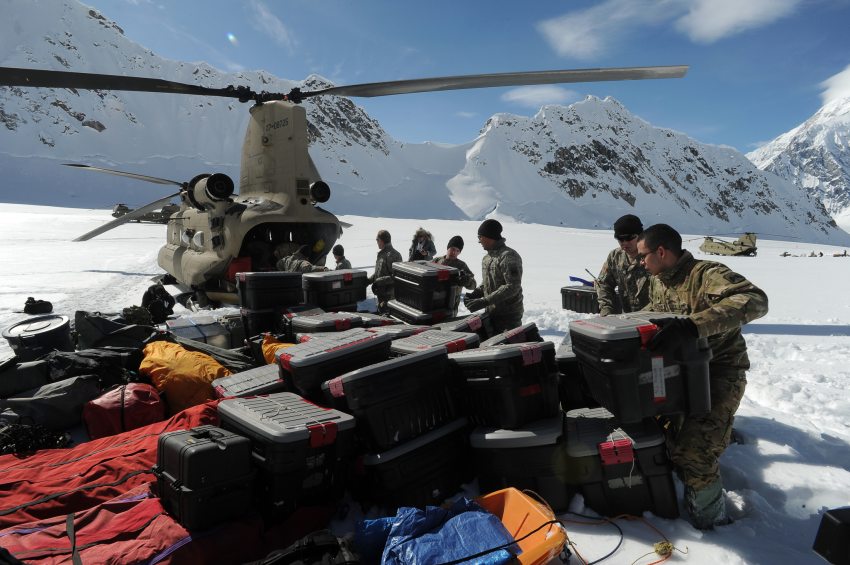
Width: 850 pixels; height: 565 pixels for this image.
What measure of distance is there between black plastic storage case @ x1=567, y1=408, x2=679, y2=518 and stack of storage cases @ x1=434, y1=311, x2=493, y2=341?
71.3 inches

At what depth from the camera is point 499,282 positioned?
5.23m

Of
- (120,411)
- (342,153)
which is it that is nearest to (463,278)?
(120,411)

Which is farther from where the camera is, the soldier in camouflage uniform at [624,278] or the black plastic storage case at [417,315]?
the black plastic storage case at [417,315]

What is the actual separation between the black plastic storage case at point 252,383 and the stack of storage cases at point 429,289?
2.00 m

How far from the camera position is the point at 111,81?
18.6ft

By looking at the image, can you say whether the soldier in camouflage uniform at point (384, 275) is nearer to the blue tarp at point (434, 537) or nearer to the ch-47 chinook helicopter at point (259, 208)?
the ch-47 chinook helicopter at point (259, 208)

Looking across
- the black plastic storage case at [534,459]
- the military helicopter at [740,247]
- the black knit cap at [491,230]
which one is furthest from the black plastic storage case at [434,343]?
the military helicopter at [740,247]

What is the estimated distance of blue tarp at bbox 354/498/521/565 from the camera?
2100 millimetres

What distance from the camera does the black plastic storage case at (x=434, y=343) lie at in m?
3.52

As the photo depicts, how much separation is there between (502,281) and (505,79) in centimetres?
242

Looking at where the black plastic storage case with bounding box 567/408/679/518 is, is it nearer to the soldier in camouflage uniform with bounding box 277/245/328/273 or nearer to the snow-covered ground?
the snow-covered ground

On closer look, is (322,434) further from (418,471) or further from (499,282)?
(499,282)

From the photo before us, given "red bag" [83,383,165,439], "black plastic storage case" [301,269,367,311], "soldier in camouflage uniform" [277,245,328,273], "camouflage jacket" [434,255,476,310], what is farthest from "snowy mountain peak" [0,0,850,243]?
"red bag" [83,383,165,439]

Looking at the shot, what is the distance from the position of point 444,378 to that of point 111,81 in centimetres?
564
